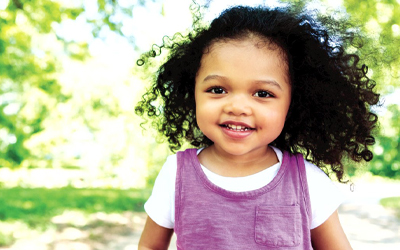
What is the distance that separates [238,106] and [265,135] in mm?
146

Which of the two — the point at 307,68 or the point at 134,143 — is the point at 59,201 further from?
the point at 307,68

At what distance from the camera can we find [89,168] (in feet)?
24.6

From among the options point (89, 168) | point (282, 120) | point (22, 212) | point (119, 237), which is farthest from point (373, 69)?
point (89, 168)

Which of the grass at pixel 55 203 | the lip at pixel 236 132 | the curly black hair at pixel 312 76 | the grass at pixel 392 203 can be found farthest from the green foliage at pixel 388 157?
the lip at pixel 236 132

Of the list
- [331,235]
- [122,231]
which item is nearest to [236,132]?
[331,235]

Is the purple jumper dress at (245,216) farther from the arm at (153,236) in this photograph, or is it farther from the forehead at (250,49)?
the forehead at (250,49)

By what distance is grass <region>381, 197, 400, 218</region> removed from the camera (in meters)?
5.03

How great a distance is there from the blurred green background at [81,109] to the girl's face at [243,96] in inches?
99.5

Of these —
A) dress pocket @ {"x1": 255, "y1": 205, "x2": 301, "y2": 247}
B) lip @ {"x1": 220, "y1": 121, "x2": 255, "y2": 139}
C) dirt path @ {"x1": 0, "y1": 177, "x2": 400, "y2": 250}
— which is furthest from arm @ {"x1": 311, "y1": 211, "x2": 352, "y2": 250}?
dirt path @ {"x1": 0, "y1": 177, "x2": 400, "y2": 250}

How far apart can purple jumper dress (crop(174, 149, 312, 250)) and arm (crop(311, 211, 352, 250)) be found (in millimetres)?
72

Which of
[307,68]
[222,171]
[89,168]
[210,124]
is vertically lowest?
[222,171]

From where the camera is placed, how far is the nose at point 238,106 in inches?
52.1

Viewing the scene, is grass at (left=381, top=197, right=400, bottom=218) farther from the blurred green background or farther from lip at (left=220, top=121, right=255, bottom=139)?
lip at (left=220, top=121, right=255, bottom=139)

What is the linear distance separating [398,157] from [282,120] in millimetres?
7035
